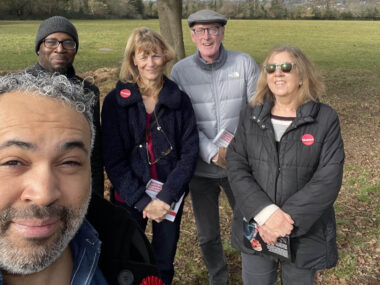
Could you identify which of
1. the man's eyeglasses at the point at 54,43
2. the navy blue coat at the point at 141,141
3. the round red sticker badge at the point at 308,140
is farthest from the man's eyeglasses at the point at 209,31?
the round red sticker badge at the point at 308,140

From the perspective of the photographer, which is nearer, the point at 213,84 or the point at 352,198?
the point at 213,84

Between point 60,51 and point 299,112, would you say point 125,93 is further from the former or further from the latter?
point 299,112

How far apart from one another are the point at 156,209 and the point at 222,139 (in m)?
0.81

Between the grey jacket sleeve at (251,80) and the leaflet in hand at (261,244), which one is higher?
the grey jacket sleeve at (251,80)

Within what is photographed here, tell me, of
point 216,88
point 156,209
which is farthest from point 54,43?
Result: point 156,209

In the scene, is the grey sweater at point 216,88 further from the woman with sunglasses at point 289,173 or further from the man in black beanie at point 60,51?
the man in black beanie at point 60,51

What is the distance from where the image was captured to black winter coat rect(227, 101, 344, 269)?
246 centimetres

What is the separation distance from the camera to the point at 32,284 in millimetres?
1454

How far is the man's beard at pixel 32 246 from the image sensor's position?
50.6 inches

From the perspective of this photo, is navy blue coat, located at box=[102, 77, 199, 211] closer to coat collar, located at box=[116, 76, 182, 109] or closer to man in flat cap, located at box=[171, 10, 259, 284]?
coat collar, located at box=[116, 76, 182, 109]

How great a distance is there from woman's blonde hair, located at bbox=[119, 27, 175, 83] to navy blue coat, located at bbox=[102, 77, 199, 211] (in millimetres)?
115

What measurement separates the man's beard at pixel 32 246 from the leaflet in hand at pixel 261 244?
1580mm

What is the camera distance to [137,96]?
9.32 feet

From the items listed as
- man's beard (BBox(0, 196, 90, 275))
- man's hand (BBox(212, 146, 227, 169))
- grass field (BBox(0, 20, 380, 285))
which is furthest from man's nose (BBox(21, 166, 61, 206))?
grass field (BBox(0, 20, 380, 285))
